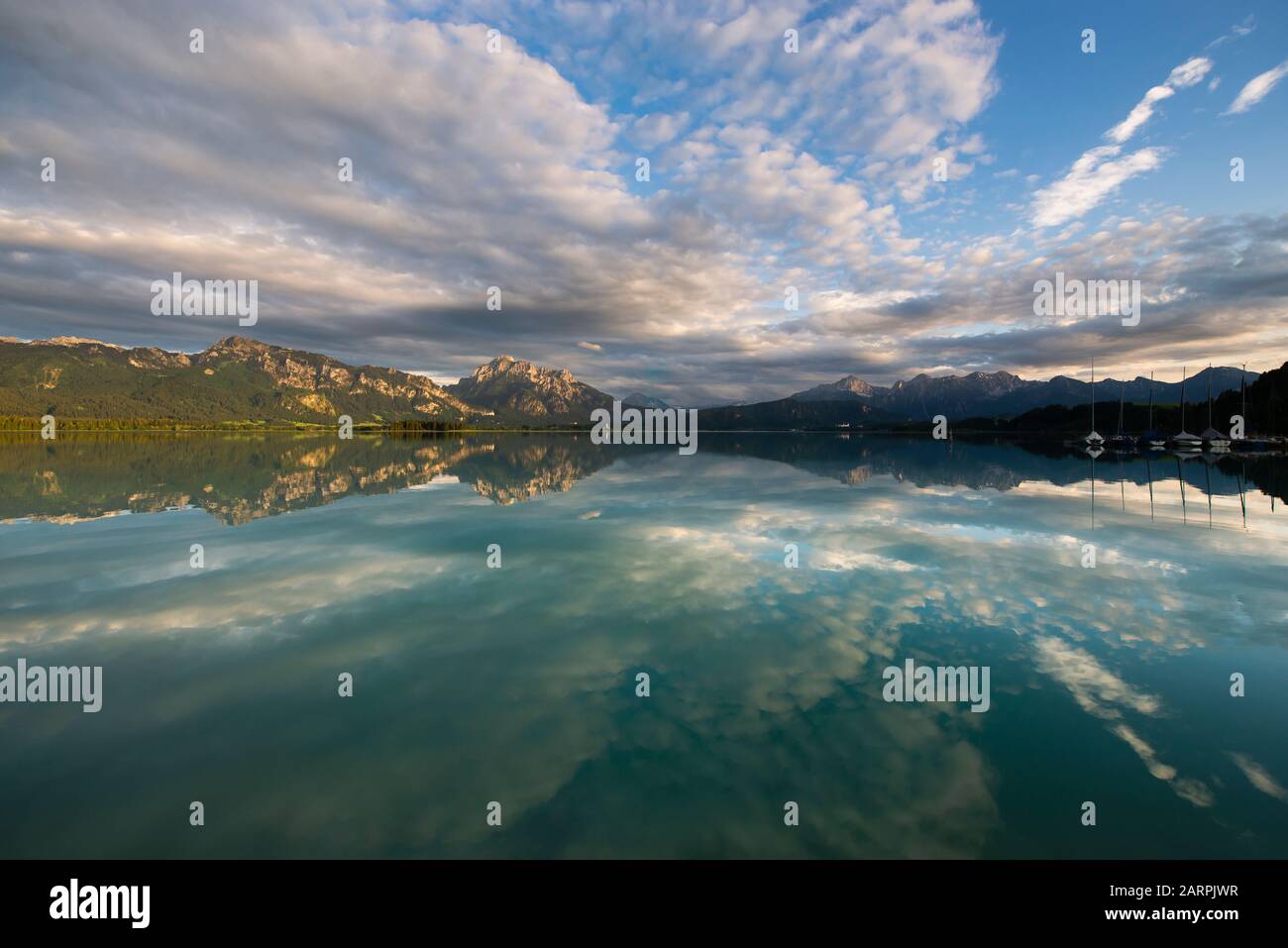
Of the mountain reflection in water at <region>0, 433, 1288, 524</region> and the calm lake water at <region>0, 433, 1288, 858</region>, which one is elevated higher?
the mountain reflection in water at <region>0, 433, 1288, 524</region>

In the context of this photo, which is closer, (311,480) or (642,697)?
(642,697)

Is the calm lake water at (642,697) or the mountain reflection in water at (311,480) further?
the mountain reflection in water at (311,480)

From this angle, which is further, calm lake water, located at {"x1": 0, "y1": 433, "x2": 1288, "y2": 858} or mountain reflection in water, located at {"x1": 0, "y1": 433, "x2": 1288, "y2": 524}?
mountain reflection in water, located at {"x1": 0, "y1": 433, "x2": 1288, "y2": 524}

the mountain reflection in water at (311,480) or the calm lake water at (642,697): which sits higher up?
the mountain reflection in water at (311,480)

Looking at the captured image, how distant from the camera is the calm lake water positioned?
23.5ft

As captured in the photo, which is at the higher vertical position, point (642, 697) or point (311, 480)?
point (311, 480)

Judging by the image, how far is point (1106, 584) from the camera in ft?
59.5

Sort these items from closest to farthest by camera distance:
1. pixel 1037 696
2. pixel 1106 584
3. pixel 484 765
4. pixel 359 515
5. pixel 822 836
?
pixel 822 836, pixel 484 765, pixel 1037 696, pixel 1106 584, pixel 359 515

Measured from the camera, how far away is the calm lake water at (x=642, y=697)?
7176mm

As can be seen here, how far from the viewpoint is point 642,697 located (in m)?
10.8
